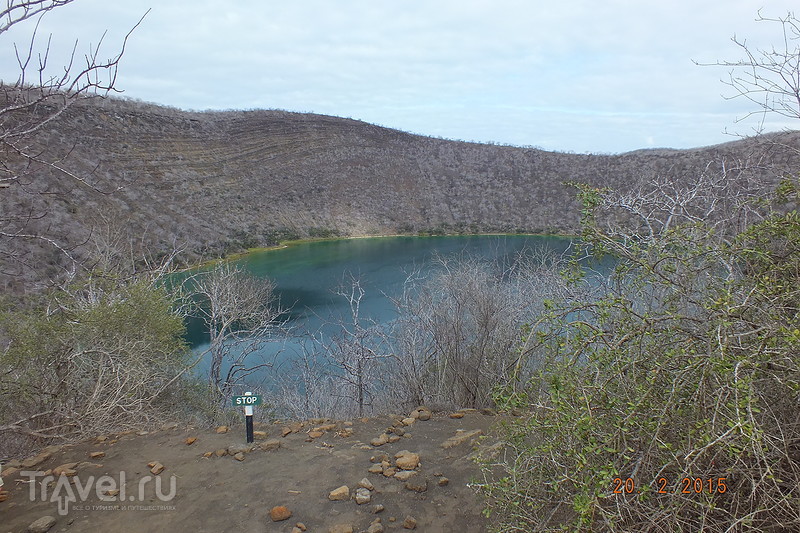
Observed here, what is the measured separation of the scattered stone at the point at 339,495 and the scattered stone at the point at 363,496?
0.09 m

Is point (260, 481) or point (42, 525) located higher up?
point (42, 525)

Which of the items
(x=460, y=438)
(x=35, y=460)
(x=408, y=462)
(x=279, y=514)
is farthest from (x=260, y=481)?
(x=35, y=460)

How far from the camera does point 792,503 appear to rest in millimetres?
2234

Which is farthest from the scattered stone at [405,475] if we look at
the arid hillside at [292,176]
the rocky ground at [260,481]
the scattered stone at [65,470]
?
the arid hillside at [292,176]

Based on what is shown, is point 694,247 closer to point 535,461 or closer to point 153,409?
point 535,461

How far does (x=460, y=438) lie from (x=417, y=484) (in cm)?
96

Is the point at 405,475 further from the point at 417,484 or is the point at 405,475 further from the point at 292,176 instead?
the point at 292,176

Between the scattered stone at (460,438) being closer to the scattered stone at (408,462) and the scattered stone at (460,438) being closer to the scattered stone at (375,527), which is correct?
the scattered stone at (408,462)

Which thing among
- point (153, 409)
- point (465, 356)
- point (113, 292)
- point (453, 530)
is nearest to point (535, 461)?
point (453, 530)

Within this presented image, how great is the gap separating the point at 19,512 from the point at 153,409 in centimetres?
244

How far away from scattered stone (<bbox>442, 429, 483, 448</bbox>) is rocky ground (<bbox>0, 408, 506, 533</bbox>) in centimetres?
2

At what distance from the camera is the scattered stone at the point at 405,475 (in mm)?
4215

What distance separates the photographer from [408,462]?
4.40 meters
